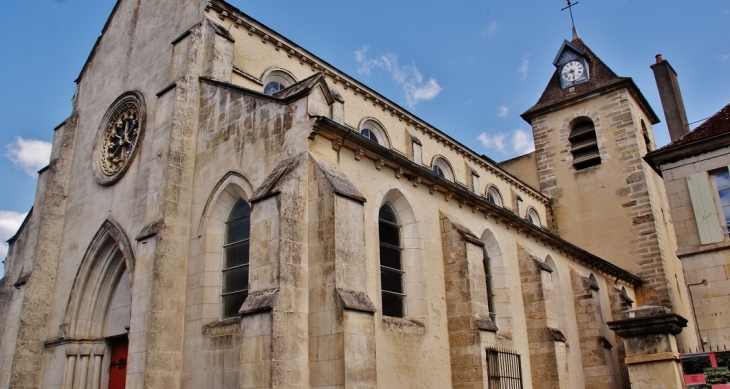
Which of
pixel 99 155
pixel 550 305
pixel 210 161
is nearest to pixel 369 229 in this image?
pixel 210 161

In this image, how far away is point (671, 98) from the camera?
87.8 ft

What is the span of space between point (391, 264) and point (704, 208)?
7.70 metres

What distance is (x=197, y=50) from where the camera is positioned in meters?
13.0

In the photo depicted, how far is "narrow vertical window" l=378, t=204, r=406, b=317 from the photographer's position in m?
11.5

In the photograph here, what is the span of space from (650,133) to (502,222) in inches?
667

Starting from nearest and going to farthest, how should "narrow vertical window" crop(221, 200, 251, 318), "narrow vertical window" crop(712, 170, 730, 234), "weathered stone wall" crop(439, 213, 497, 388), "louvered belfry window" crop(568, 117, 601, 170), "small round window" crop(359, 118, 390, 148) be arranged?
"narrow vertical window" crop(221, 200, 251, 318)
"weathered stone wall" crop(439, 213, 497, 388)
"narrow vertical window" crop(712, 170, 730, 234)
"small round window" crop(359, 118, 390, 148)
"louvered belfry window" crop(568, 117, 601, 170)

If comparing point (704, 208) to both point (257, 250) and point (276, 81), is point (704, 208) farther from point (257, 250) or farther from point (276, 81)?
point (276, 81)

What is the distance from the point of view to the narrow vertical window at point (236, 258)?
35.1 ft

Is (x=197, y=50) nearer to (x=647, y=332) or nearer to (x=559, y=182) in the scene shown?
(x=647, y=332)

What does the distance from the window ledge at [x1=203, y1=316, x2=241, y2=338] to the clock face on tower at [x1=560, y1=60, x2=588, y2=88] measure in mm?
22911

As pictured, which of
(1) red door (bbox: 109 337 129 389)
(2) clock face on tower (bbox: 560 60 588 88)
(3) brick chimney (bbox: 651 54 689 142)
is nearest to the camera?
(1) red door (bbox: 109 337 129 389)

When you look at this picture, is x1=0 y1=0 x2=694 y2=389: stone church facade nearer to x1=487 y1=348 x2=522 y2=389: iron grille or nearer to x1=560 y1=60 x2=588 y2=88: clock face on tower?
x1=487 y1=348 x2=522 y2=389: iron grille

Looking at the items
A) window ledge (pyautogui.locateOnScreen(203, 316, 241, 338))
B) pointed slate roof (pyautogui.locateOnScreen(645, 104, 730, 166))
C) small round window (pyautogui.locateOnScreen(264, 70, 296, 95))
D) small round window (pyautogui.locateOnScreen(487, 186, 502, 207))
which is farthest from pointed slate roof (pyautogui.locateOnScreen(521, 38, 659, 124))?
window ledge (pyautogui.locateOnScreen(203, 316, 241, 338))

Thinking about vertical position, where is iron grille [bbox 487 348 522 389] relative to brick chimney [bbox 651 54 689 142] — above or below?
below
